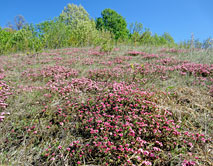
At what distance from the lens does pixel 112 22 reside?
4728 cm

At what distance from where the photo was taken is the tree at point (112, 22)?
155 ft

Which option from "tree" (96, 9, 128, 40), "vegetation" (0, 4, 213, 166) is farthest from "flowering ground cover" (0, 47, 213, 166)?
"tree" (96, 9, 128, 40)

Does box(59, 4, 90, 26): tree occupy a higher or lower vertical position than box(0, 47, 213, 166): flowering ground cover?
higher

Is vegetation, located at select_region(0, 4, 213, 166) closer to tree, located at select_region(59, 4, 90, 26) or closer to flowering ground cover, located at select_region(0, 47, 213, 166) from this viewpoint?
flowering ground cover, located at select_region(0, 47, 213, 166)

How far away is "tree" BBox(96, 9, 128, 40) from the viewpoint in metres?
47.1

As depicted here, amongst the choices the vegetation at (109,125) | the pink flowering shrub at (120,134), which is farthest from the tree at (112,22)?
the pink flowering shrub at (120,134)

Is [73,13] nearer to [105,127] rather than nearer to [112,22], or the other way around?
[112,22]

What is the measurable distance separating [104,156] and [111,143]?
23 centimetres

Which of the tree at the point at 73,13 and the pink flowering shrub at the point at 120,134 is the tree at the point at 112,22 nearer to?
the tree at the point at 73,13

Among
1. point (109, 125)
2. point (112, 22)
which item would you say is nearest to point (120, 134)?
point (109, 125)

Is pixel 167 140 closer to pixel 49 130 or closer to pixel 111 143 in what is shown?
pixel 111 143

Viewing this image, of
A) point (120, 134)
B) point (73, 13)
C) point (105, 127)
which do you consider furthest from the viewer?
point (73, 13)

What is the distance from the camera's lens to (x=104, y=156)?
7.80 ft

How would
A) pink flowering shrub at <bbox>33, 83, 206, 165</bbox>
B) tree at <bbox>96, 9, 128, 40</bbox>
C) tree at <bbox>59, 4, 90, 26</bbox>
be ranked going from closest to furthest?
pink flowering shrub at <bbox>33, 83, 206, 165</bbox> < tree at <bbox>59, 4, 90, 26</bbox> < tree at <bbox>96, 9, 128, 40</bbox>
